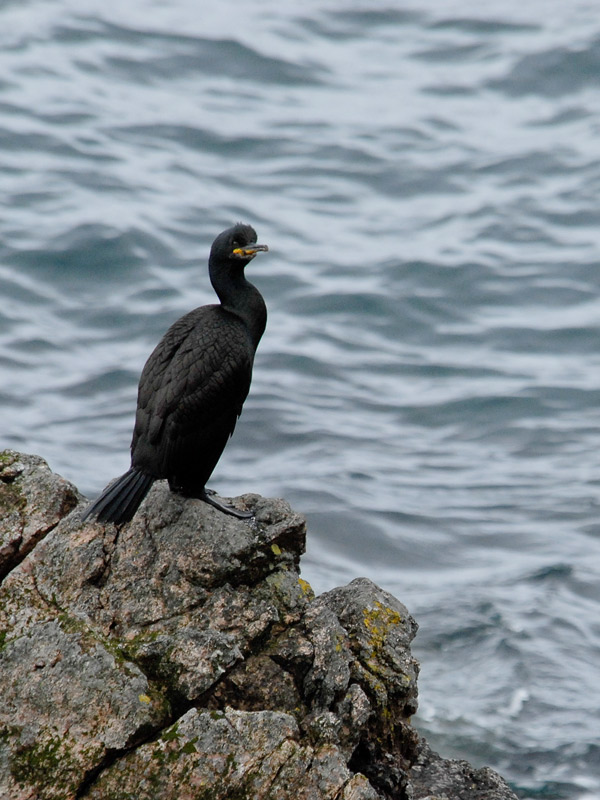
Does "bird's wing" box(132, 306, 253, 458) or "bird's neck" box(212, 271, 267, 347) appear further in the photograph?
"bird's neck" box(212, 271, 267, 347)

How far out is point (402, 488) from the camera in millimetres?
12953

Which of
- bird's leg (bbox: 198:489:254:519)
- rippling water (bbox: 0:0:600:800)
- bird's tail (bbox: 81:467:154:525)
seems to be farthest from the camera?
rippling water (bbox: 0:0:600:800)

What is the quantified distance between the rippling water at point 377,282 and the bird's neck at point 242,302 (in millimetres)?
3973

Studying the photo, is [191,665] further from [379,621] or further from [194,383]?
[194,383]

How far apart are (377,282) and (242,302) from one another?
12.8 metres

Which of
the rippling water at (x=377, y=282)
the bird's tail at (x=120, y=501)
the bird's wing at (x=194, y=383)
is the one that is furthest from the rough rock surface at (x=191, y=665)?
the rippling water at (x=377, y=282)

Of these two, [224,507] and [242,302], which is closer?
[224,507]

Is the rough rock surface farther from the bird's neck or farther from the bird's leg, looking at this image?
the bird's neck

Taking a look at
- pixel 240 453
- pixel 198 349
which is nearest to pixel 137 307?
pixel 240 453

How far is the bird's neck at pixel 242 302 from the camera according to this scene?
6.05 meters

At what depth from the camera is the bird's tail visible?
17.1 feet


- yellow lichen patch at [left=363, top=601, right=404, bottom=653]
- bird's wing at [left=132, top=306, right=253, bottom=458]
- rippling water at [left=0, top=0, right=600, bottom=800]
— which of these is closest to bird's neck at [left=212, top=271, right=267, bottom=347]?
bird's wing at [left=132, top=306, right=253, bottom=458]

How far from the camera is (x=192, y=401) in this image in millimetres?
5648

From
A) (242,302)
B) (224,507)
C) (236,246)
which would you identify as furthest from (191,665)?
(236,246)
